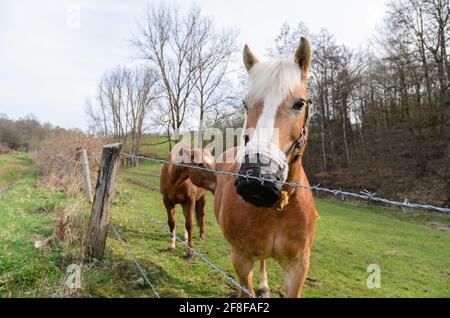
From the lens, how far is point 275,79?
6.81 feet

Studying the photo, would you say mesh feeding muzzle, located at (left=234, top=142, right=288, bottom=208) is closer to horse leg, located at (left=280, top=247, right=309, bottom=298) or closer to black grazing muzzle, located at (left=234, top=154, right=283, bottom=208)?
black grazing muzzle, located at (left=234, top=154, right=283, bottom=208)

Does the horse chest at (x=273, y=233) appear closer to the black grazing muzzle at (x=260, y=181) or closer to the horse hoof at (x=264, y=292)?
the black grazing muzzle at (x=260, y=181)

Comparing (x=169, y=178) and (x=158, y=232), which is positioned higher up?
(x=169, y=178)

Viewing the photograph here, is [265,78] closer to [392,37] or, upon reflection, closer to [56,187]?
[56,187]

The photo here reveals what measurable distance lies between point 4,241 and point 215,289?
10.5 feet

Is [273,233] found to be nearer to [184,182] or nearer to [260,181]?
[260,181]

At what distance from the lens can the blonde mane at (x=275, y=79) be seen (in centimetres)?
205

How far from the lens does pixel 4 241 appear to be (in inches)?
176

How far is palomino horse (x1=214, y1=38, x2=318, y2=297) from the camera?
1820mm

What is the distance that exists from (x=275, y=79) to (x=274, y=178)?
0.73 metres

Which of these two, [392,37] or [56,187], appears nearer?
[56,187]

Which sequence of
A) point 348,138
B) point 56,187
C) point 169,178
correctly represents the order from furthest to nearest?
point 348,138, point 56,187, point 169,178

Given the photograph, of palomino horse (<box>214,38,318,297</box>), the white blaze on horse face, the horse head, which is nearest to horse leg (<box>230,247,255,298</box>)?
palomino horse (<box>214,38,318,297</box>)
